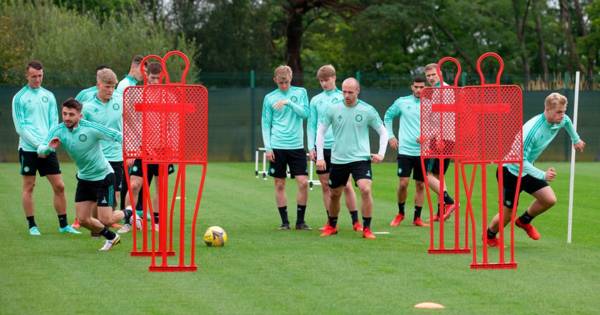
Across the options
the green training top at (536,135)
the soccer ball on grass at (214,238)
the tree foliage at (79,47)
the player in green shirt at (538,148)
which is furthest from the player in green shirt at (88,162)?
the tree foliage at (79,47)

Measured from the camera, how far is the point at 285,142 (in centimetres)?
1504

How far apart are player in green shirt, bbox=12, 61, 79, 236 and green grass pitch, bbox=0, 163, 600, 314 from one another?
1.63 feet

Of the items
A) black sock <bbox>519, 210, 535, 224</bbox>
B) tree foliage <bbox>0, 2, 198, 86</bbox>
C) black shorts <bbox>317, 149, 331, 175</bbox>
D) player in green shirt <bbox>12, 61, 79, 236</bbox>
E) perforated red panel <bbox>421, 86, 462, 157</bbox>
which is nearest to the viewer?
perforated red panel <bbox>421, 86, 462, 157</bbox>

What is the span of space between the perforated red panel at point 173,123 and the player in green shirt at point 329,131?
3.63m

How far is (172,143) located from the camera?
34.6 ft

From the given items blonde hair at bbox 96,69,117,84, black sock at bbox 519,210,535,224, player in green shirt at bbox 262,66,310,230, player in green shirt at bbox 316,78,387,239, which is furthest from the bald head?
blonde hair at bbox 96,69,117,84

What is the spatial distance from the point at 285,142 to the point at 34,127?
10.3 ft

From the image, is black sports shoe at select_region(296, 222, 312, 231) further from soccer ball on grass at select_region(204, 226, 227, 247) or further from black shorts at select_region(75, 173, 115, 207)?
black shorts at select_region(75, 173, 115, 207)

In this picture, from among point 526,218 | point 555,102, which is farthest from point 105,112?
point 555,102

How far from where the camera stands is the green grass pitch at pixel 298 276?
8938 mm

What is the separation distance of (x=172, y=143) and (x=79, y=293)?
5.72 ft

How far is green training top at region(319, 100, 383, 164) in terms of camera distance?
540 inches

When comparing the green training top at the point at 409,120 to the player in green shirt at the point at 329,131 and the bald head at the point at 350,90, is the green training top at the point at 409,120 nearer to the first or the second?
the player in green shirt at the point at 329,131

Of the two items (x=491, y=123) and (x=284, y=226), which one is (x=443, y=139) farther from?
(x=284, y=226)
